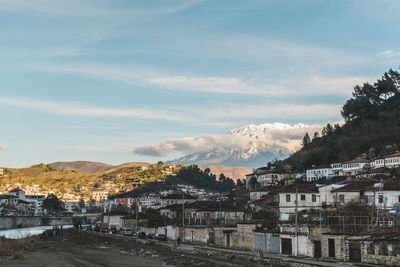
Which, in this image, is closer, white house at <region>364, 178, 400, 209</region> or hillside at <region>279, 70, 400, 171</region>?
white house at <region>364, 178, 400, 209</region>

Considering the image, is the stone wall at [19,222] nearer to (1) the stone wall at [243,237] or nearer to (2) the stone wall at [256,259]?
(1) the stone wall at [243,237]

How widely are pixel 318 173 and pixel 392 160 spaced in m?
27.1

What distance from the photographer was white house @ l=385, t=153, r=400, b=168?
117m

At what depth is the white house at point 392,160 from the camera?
385 ft

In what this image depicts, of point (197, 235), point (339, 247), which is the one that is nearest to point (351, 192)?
point (197, 235)

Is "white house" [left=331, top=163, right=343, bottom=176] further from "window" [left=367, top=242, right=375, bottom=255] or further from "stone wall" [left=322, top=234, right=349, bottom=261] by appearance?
"window" [left=367, top=242, right=375, bottom=255]

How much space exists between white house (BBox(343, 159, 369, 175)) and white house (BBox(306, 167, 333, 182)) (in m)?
5.79

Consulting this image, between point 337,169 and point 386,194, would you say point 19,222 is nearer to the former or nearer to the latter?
point 337,169

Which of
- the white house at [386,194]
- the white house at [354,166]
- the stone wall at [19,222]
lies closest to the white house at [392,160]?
the white house at [354,166]

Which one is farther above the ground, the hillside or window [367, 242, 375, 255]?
the hillside

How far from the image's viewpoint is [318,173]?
468 ft

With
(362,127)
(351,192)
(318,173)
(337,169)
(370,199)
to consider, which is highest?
(362,127)

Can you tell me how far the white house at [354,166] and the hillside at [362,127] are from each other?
17343 millimetres

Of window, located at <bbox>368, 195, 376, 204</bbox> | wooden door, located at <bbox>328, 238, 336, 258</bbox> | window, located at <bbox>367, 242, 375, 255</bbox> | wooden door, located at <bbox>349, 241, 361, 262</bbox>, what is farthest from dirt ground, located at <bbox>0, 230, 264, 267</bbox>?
window, located at <bbox>368, 195, 376, 204</bbox>
